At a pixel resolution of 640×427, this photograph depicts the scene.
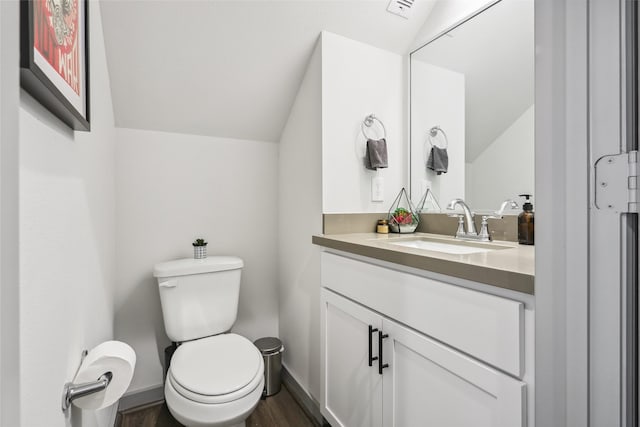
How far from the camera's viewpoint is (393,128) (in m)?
1.75

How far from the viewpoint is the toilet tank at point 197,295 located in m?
1.57

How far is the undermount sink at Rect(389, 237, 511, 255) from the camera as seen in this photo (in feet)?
4.15

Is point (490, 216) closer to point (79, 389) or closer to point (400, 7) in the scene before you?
point (400, 7)

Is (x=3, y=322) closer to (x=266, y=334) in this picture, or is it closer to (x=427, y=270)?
(x=427, y=270)

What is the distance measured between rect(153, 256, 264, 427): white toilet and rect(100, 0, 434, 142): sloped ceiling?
2.62 ft

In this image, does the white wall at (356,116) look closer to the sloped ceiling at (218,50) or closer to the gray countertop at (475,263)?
the sloped ceiling at (218,50)

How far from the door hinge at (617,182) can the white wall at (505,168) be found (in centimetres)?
89

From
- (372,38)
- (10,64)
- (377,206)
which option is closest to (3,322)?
(10,64)

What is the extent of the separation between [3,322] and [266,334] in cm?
187

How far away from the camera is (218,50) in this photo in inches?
59.7

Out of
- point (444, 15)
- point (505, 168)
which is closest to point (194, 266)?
point (505, 168)

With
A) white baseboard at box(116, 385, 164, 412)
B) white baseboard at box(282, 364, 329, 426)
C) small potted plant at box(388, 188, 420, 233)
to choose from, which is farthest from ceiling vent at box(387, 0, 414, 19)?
white baseboard at box(116, 385, 164, 412)

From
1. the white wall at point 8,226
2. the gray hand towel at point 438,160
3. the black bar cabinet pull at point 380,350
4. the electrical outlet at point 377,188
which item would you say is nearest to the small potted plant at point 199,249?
the electrical outlet at point 377,188

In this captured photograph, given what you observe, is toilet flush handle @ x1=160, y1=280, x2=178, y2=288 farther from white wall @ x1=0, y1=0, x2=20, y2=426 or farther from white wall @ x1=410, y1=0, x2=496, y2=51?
white wall @ x1=410, y1=0, x2=496, y2=51
